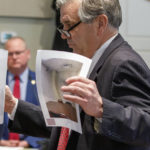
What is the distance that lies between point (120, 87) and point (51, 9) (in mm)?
3085

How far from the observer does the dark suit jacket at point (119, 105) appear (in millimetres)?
1432

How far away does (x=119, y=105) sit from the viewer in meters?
1.45

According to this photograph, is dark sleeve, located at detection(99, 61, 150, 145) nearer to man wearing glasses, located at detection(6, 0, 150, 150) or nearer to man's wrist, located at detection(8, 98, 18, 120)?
man wearing glasses, located at detection(6, 0, 150, 150)

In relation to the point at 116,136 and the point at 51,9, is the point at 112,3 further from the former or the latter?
the point at 51,9

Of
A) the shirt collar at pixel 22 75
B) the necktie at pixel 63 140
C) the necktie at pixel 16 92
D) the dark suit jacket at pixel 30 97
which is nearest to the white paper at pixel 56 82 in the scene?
the necktie at pixel 63 140

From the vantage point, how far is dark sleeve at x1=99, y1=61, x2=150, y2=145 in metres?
1.43

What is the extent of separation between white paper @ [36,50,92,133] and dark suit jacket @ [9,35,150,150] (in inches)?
4.1

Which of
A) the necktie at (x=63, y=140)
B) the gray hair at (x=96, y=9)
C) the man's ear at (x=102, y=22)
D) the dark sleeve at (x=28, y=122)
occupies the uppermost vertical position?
the gray hair at (x=96, y=9)

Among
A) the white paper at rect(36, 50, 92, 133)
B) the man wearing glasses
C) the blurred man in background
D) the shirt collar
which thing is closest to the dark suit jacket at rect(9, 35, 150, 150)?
the man wearing glasses

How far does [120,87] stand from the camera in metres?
1.51

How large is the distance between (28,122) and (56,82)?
52cm

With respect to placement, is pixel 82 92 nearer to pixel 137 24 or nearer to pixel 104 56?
pixel 104 56

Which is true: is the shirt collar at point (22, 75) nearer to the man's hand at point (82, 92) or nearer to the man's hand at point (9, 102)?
the man's hand at point (9, 102)

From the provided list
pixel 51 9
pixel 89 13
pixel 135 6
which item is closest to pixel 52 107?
pixel 89 13
